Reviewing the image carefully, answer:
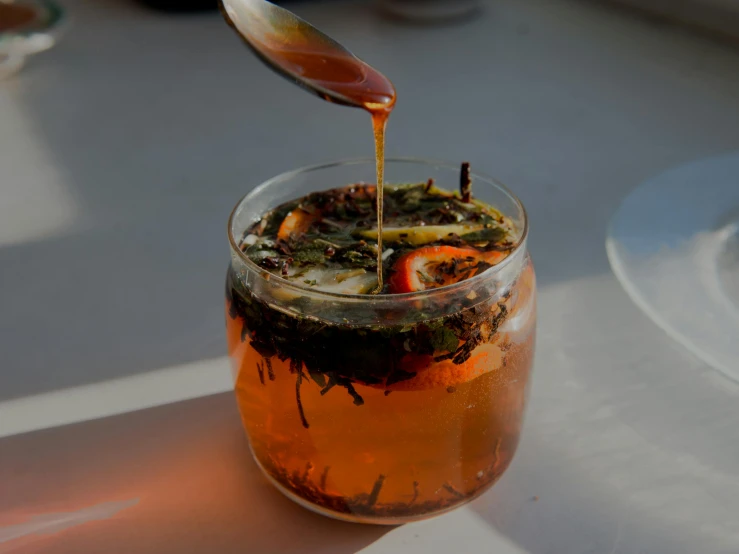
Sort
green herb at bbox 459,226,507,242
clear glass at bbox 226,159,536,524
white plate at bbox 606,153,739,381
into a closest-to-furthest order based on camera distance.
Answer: clear glass at bbox 226,159,536,524, green herb at bbox 459,226,507,242, white plate at bbox 606,153,739,381

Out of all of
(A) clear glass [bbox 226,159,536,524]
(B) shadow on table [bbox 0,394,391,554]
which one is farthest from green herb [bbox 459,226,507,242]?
(B) shadow on table [bbox 0,394,391,554]

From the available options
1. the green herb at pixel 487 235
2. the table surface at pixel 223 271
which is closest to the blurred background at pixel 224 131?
the table surface at pixel 223 271

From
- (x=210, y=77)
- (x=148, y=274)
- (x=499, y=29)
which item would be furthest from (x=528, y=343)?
(x=499, y=29)

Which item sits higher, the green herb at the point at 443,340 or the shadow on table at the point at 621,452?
the green herb at the point at 443,340

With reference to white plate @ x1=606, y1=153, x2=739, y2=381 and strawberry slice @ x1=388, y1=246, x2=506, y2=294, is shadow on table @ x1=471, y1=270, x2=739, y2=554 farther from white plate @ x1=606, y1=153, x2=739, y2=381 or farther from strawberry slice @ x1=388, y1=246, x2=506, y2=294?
strawberry slice @ x1=388, y1=246, x2=506, y2=294

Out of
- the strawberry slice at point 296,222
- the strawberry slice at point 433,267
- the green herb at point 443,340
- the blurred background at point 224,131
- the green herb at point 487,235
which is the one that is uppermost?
the strawberry slice at point 433,267

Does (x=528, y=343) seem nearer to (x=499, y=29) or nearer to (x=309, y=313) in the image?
(x=309, y=313)

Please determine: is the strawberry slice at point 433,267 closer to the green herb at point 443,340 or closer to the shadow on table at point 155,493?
the green herb at point 443,340

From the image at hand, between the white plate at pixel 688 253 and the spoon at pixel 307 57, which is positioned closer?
the spoon at pixel 307 57
